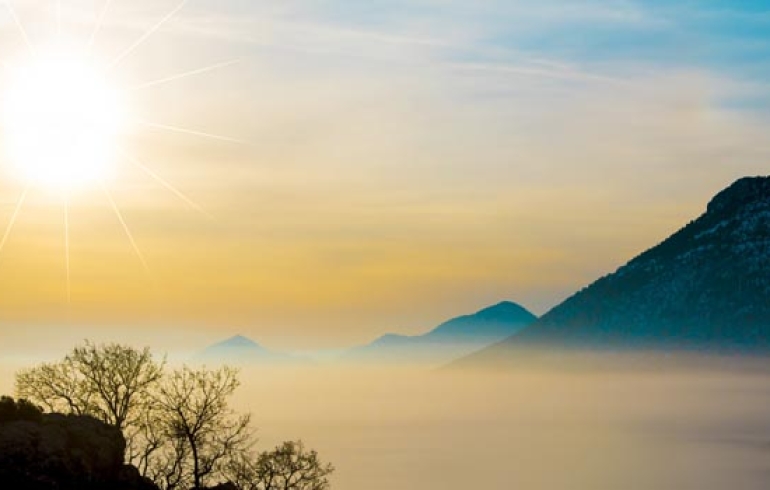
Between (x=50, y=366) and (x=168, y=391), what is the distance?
11.4 metres

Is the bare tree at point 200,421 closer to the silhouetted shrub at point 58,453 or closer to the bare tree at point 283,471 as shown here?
the bare tree at point 283,471

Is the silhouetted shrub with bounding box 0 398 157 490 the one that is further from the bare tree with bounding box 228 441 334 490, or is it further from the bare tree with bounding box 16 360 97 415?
the bare tree with bounding box 16 360 97 415

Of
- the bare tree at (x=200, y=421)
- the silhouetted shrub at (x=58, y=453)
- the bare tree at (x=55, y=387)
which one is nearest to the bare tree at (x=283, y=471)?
the bare tree at (x=200, y=421)

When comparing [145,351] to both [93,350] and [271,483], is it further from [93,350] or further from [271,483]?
[271,483]

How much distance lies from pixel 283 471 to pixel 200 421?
9.14 m

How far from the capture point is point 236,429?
9056 cm

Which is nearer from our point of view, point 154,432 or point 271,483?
point 154,432

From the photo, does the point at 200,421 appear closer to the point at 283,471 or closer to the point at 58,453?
the point at 283,471

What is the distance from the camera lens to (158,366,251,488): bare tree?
87.7m

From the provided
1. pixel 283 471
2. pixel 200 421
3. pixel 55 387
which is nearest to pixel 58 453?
pixel 200 421

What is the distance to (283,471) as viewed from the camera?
93625 millimetres

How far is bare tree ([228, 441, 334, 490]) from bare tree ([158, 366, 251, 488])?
122 inches

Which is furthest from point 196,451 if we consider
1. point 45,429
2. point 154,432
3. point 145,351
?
point 45,429

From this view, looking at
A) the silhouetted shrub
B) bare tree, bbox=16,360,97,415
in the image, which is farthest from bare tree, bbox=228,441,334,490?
bare tree, bbox=16,360,97,415
